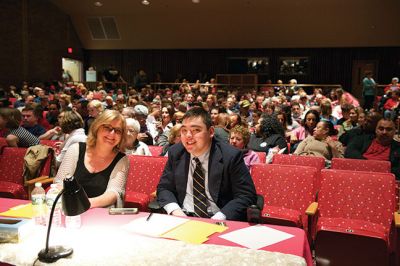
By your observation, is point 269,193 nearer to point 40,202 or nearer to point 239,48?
point 40,202

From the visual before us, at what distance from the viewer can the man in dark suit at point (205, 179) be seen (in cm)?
285

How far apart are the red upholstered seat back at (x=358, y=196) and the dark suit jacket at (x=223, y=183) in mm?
1107

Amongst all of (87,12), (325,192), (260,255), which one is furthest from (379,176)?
(87,12)

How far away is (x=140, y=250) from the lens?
6.40 feet

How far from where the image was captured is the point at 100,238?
212 cm

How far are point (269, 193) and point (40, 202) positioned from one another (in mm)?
2235

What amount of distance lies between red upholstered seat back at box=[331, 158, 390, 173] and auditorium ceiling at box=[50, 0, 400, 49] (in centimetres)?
1244

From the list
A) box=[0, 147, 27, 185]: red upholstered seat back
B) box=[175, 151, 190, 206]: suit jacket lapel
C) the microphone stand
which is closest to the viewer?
the microphone stand

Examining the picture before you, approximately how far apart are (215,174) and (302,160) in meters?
1.89

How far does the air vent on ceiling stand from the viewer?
748 inches

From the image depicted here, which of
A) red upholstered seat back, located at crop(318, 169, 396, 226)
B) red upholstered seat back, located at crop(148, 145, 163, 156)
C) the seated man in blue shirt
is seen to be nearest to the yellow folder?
red upholstered seat back, located at crop(318, 169, 396, 226)

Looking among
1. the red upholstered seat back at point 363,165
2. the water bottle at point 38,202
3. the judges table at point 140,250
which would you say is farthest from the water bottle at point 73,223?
the red upholstered seat back at point 363,165

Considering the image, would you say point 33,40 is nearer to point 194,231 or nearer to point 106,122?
point 106,122

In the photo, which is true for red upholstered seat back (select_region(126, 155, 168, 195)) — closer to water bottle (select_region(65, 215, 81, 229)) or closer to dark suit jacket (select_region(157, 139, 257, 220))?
dark suit jacket (select_region(157, 139, 257, 220))
